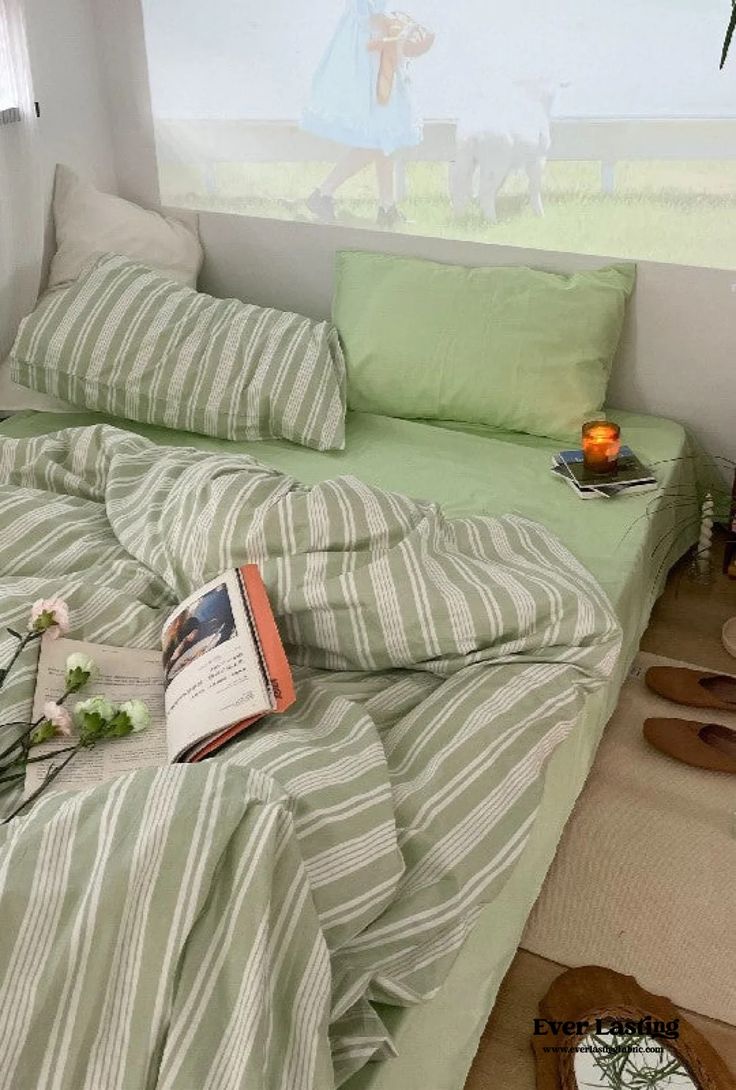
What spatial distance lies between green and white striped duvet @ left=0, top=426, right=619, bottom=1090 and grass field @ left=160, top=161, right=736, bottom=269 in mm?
896

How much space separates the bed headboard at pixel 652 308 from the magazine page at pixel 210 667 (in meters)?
1.31

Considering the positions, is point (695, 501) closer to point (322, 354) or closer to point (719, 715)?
point (719, 715)

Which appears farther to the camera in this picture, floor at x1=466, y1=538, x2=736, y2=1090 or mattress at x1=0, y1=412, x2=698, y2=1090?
floor at x1=466, y1=538, x2=736, y2=1090

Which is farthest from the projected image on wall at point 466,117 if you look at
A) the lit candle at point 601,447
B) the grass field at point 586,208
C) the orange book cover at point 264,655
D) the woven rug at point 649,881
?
the orange book cover at point 264,655

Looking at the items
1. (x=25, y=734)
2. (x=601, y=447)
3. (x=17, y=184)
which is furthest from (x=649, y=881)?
(x=17, y=184)

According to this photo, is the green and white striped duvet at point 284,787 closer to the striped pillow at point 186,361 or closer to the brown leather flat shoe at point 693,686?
the striped pillow at point 186,361

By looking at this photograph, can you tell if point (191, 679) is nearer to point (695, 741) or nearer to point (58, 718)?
point (58, 718)

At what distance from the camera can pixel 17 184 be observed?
2.45m

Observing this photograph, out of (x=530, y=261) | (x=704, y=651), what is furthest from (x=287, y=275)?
(x=704, y=651)

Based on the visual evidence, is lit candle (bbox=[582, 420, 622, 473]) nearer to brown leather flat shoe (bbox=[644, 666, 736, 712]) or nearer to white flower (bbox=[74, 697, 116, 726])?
brown leather flat shoe (bbox=[644, 666, 736, 712])

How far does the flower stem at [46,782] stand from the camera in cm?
109

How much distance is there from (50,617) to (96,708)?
0.19 m

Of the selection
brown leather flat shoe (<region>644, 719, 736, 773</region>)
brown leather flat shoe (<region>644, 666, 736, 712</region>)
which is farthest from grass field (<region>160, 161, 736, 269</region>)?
brown leather flat shoe (<region>644, 719, 736, 773</region>)

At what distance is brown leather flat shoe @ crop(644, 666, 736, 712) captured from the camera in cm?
187
